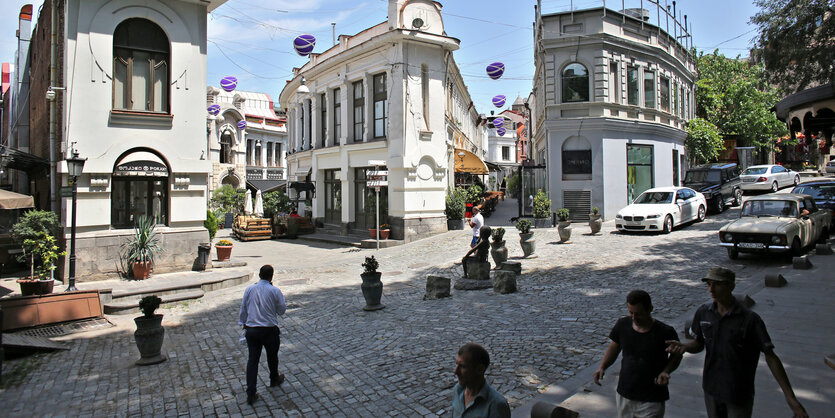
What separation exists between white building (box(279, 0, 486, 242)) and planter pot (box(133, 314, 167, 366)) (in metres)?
14.0

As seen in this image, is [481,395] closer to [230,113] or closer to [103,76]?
[103,76]

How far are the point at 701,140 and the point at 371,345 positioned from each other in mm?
28891

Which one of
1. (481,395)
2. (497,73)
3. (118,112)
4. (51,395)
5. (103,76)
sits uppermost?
(497,73)

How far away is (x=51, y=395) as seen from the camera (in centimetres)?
632

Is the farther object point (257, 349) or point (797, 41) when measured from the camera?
point (797, 41)

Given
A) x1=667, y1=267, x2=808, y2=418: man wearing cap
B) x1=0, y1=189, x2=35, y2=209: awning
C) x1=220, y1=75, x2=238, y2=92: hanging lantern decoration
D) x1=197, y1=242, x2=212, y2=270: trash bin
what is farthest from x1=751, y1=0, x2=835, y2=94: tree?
x1=220, y1=75, x2=238, y2=92: hanging lantern decoration

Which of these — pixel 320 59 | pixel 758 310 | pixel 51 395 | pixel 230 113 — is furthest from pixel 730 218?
pixel 230 113

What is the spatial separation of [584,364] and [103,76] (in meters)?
14.3

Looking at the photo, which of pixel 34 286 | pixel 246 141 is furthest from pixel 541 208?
pixel 246 141

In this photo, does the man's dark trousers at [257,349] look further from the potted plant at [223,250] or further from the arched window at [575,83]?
the arched window at [575,83]

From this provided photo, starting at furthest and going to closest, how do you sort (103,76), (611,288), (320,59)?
(320,59), (103,76), (611,288)

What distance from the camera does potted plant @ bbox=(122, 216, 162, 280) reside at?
13.4 meters

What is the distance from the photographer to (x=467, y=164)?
91.7 feet

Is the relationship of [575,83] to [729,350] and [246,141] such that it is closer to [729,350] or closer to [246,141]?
[729,350]
